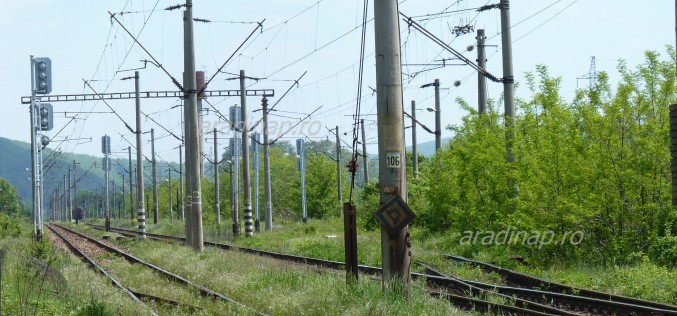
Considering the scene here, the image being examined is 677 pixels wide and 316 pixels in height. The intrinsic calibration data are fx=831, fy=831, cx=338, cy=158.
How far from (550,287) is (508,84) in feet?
28.5

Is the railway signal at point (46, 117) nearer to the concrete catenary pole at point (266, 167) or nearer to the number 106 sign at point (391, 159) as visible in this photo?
the concrete catenary pole at point (266, 167)

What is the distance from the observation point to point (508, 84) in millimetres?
23938

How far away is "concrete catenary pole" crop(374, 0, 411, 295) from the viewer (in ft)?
44.0

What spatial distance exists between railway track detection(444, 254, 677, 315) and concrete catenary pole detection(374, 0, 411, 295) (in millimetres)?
3923

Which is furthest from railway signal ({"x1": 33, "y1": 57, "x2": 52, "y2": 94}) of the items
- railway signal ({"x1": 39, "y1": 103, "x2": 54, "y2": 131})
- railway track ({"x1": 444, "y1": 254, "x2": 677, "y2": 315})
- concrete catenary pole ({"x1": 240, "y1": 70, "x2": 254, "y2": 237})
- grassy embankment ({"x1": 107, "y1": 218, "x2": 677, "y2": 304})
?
railway track ({"x1": 444, "y1": 254, "x2": 677, "y2": 315})

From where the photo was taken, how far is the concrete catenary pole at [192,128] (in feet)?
94.4

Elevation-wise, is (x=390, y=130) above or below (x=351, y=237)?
above

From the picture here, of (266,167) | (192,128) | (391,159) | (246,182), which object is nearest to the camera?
(391,159)

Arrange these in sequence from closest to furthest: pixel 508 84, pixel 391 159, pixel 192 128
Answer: pixel 391 159 < pixel 508 84 < pixel 192 128

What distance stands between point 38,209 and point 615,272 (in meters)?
24.6

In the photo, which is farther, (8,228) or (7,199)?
(7,199)

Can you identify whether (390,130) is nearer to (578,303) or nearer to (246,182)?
(578,303)

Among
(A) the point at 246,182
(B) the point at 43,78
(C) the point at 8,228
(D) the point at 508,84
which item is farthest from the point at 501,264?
(C) the point at 8,228

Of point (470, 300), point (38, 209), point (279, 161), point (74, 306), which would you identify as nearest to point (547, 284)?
point (470, 300)
